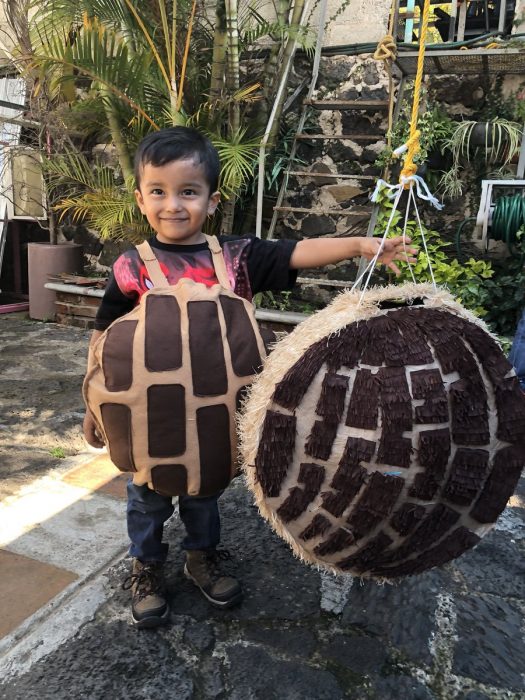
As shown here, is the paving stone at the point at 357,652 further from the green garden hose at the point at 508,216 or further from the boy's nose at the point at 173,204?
the green garden hose at the point at 508,216

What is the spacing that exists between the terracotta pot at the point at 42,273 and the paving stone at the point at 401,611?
4.88m

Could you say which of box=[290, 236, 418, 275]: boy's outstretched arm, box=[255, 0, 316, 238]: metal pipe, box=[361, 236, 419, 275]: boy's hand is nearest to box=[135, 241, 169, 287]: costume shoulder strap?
box=[290, 236, 418, 275]: boy's outstretched arm

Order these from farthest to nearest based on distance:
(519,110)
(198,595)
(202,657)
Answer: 1. (519,110)
2. (198,595)
3. (202,657)

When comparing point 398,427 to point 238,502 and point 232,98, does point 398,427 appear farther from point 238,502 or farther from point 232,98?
point 232,98

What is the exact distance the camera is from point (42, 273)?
5855mm

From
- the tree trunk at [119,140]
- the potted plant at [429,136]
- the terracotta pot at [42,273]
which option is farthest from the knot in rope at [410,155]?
the terracotta pot at [42,273]

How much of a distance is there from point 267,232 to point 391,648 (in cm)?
426

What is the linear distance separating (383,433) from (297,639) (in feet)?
2.71

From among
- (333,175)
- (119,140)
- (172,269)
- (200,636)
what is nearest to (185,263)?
(172,269)

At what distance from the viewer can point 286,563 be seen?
1927 mm

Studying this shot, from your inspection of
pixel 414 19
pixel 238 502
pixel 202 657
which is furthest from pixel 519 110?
pixel 202 657

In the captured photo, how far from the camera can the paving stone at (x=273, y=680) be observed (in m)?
1.39

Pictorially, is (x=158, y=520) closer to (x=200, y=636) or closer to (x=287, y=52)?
(x=200, y=636)

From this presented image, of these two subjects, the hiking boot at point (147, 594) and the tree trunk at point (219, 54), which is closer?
the hiking boot at point (147, 594)
